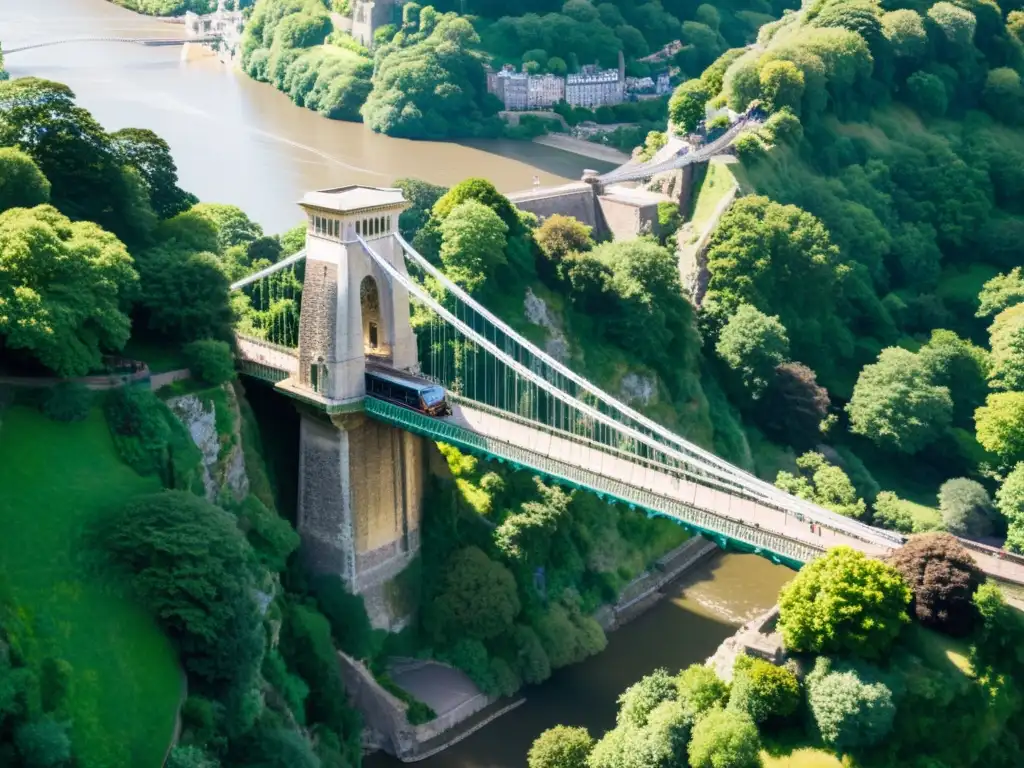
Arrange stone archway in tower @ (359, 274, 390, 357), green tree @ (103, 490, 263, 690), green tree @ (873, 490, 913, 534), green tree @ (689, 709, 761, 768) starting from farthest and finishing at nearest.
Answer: green tree @ (873, 490, 913, 534), stone archway in tower @ (359, 274, 390, 357), green tree @ (689, 709, 761, 768), green tree @ (103, 490, 263, 690)

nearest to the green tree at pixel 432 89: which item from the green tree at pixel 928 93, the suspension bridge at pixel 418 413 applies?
the green tree at pixel 928 93

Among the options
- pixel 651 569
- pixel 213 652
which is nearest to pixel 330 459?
pixel 213 652

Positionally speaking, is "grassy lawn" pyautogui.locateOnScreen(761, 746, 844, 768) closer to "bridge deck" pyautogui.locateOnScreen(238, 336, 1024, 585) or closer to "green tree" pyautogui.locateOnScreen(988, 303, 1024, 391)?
"bridge deck" pyautogui.locateOnScreen(238, 336, 1024, 585)

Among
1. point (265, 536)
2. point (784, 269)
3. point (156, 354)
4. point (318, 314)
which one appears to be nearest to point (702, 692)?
point (265, 536)

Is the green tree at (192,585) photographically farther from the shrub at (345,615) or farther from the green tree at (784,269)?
the green tree at (784,269)

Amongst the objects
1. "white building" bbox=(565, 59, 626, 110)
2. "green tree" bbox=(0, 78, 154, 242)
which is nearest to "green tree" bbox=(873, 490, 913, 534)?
"green tree" bbox=(0, 78, 154, 242)

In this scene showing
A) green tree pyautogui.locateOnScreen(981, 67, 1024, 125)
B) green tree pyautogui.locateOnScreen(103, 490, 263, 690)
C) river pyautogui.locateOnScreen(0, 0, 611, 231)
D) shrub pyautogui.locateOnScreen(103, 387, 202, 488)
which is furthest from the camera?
green tree pyautogui.locateOnScreen(981, 67, 1024, 125)

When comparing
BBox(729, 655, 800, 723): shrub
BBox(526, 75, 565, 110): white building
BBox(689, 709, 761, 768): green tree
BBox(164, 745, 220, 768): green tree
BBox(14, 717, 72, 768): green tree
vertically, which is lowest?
BBox(689, 709, 761, 768): green tree

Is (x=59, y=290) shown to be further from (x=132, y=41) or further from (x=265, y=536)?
(x=132, y=41)
